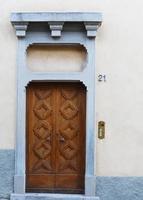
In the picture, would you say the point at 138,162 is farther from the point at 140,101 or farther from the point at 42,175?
the point at 42,175

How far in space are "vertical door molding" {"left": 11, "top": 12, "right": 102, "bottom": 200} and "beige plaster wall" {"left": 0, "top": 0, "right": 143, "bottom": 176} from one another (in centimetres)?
14

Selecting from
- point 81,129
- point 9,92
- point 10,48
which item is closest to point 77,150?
point 81,129

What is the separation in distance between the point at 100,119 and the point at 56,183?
1.49 meters

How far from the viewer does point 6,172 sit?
27.2 ft

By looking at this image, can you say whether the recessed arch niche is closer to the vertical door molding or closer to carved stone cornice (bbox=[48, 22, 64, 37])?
the vertical door molding

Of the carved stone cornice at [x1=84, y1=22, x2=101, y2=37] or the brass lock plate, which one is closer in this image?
the carved stone cornice at [x1=84, y1=22, x2=101, y2=37]

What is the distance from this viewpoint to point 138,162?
8109mm

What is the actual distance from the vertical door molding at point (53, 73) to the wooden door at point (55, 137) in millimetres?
229

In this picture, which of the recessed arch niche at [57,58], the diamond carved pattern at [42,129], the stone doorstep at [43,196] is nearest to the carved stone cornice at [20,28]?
the recessed arch niche at [57,58]

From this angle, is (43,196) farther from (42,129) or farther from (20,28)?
(20,28)

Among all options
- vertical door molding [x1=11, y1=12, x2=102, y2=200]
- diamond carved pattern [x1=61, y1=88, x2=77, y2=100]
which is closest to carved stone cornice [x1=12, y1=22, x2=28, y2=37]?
vertical door molding [x1=11, y1=12, x2=102, y2=200]

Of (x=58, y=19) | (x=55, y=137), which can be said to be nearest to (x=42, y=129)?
(x=55, y=137)

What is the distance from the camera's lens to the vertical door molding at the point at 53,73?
797 centimetres

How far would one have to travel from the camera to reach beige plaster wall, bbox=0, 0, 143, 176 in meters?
8.06
